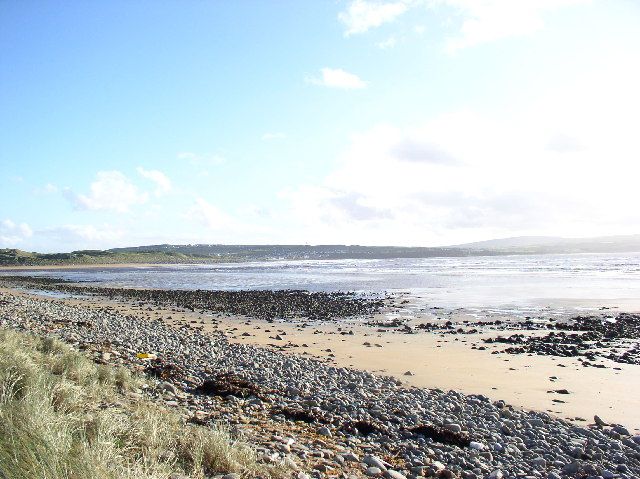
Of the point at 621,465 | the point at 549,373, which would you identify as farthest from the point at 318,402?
the point at 549,373

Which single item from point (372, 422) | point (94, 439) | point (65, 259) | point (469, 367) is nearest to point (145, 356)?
point (372, 422)

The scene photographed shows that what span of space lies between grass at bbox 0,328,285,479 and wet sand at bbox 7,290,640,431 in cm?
650

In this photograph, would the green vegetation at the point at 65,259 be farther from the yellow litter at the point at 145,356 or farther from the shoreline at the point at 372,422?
the shoreline at the point at 372,422

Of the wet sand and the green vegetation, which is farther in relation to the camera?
the green vegetation

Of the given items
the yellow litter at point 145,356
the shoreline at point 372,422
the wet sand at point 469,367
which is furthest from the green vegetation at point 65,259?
the shoreline at point 372,422

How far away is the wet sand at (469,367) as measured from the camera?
376 inches

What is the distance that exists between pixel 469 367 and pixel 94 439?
10.3 meters

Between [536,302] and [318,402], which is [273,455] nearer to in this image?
[318,402]

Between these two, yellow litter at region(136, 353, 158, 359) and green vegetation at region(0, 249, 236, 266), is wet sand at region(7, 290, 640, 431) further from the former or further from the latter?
green vegetation at region(0, 249, 236, 266)

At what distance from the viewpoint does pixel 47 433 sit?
4.20 meters

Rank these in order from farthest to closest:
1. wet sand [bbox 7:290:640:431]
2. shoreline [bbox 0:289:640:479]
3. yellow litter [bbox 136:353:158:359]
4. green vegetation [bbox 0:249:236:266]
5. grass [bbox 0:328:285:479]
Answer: green vegetation [bbox 0:249:236:266] < yellow litter [bbox 136:353:158:359] < wet sand [bbox 7:290:640:431] < shoreline [bbox 0:289:640:479] < grass [bbox 0:328:285:479]

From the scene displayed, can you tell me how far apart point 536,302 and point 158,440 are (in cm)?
2644

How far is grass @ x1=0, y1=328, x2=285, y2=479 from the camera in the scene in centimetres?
382

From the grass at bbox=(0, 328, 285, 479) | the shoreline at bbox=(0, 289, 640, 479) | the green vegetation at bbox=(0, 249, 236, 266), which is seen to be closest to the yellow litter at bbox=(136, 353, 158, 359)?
the shoreline at bbox=(0, 289, 640, 479)
